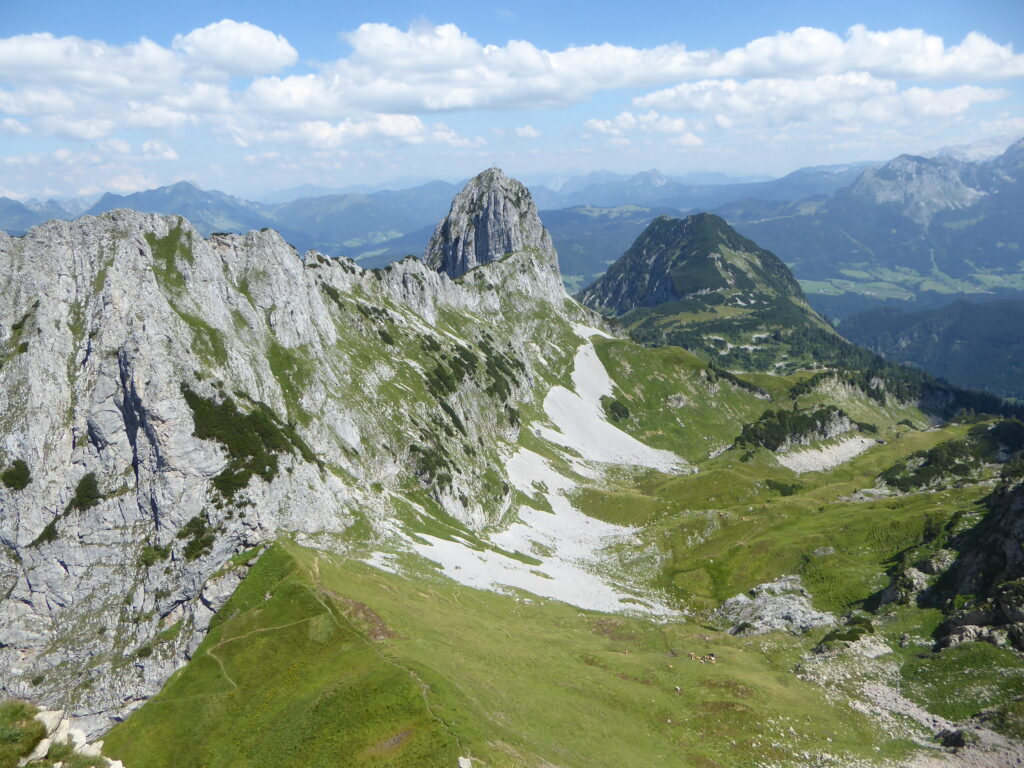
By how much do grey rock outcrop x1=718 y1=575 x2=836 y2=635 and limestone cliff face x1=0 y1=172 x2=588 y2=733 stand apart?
2098 inches

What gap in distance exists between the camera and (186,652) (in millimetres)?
70250

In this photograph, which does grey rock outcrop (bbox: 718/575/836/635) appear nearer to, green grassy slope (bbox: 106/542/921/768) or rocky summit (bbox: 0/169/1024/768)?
rocky summit (bbox: 0/169/1024/768)

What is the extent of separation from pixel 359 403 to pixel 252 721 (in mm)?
81263

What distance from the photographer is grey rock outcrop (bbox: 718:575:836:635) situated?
91.2 metres

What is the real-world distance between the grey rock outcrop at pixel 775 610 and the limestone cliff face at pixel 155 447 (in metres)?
53.3

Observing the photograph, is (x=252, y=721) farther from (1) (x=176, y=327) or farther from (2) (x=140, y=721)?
(1) (x=176, y=327)

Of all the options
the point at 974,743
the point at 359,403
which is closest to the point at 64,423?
the point at 359,403

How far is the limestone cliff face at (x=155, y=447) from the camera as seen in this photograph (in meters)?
76.4

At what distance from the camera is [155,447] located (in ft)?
287

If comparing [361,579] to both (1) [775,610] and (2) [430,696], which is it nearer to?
(2) [430,696]

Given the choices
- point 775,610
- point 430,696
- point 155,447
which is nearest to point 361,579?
point 430,696

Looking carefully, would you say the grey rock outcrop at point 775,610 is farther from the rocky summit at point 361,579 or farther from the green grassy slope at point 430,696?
the green grassy slope at point 430,696

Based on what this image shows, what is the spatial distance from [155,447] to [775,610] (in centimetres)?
9759

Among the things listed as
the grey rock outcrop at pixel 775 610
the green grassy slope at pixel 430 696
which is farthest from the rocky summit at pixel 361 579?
the grey rock outcrop at pixel 775 610
